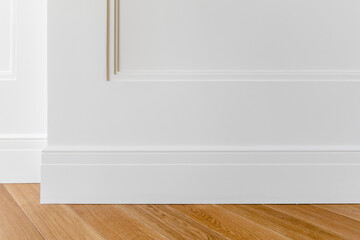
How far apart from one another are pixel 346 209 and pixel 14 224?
83 centimetres

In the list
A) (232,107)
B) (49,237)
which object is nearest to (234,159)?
(232,107)

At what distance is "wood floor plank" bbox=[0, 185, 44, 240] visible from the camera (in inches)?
27.5

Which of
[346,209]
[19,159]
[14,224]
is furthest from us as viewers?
[19,159]

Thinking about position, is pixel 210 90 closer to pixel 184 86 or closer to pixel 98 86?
pixel 184 86

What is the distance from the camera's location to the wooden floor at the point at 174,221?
28.1 inches

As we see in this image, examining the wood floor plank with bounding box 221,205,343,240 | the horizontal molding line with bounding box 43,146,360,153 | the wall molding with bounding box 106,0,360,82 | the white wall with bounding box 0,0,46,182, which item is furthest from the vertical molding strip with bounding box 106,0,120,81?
the wood floor plank with bounding box 221,205,343,240

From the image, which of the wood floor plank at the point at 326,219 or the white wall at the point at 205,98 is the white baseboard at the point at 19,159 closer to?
the white wall at the point at 205,98

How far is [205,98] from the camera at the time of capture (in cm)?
96

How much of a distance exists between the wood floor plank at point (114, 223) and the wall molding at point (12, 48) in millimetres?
542

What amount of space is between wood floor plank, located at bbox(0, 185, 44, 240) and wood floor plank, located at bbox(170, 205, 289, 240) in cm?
35

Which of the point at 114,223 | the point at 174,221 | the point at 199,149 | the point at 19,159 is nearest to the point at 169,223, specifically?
the point at 174,221

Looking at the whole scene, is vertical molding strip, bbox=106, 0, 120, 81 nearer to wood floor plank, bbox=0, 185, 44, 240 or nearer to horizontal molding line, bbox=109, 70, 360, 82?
horizontal molding line, bbox=109, 70, 360, 82

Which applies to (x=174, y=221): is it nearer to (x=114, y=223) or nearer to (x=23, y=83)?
(x=114, y=223)

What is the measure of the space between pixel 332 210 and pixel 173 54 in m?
0.60
